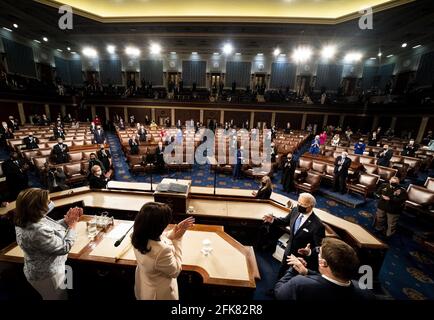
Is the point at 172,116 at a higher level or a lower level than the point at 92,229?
higher

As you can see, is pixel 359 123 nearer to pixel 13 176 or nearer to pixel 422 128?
pixel 422 128

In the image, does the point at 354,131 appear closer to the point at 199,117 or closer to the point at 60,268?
the point at 199,117

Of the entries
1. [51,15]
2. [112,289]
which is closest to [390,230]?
[112,289]

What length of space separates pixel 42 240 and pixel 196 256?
5.11 ft

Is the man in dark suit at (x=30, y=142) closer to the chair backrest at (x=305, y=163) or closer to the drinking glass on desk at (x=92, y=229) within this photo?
the drinking glass on desk at (x=92, y=229)

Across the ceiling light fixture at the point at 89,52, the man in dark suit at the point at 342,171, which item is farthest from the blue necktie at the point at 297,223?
the ceiling light fixture at the point at 89,52

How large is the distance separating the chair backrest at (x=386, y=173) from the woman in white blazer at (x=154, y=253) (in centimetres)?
809

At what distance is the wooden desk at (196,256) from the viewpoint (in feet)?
7.35

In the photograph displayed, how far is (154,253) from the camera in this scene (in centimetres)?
144

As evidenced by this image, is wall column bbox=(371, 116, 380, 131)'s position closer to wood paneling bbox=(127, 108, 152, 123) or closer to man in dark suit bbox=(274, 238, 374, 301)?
wood paneling bbox=(127, 108, 152, 123)

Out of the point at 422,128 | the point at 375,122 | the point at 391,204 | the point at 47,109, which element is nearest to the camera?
the point at 391,204

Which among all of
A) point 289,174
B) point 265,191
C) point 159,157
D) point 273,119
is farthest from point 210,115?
point 265,191

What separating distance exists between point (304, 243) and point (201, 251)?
137 cm

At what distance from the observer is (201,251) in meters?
2.59
